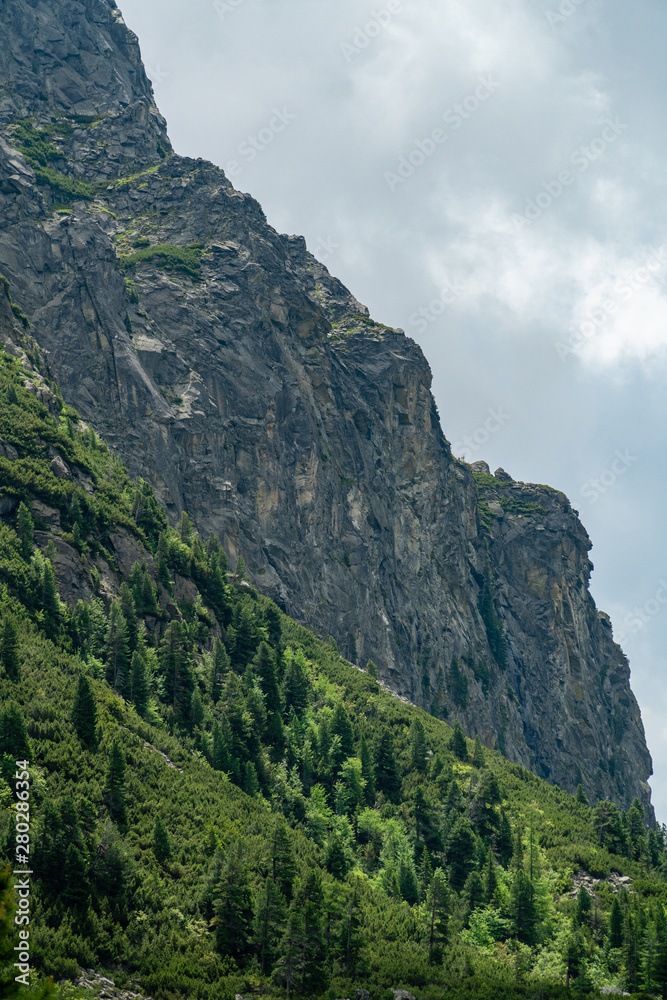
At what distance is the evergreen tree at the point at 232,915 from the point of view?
52.3 metres

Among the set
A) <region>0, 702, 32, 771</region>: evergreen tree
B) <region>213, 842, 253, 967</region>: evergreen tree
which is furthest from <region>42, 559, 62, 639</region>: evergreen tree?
<region>213, 842, 253, 967</region>: evergreen tree

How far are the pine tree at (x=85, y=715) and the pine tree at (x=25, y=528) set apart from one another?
27.9 metres

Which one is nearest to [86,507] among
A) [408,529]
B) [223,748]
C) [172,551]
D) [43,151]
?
[172,551]

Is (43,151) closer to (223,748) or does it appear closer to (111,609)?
(111,609)

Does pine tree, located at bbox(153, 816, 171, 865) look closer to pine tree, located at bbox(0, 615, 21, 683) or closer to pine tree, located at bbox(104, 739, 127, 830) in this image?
pine tree, located at bbox(104, 739, 127, 830)

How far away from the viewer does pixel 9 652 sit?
6875 centimetres

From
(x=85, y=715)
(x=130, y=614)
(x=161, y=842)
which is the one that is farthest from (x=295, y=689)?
(x=161, y=842)

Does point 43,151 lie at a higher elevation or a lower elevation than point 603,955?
higher

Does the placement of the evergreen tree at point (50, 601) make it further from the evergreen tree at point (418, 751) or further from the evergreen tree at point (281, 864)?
the evergreen tree at point (418, 751)

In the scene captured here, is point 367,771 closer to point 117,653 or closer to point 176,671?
point 176,671

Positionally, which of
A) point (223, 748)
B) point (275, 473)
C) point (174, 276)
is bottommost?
point (223, 748)

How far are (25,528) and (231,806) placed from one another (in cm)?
4002

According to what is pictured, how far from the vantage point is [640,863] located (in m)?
94.4

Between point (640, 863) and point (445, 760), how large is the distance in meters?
26.2
